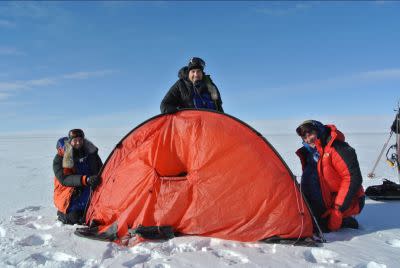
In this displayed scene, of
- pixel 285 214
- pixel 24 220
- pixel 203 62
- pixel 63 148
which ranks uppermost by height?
pixel 203 62

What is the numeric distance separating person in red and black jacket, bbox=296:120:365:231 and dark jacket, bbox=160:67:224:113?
1.26 m

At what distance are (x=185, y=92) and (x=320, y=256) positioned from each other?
8.80 ft

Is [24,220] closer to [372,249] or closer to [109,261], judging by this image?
[109,261]

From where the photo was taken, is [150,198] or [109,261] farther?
[150,198]

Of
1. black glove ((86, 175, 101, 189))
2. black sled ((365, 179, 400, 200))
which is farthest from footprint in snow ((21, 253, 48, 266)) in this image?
black sled ((365, 179, 400, 200))

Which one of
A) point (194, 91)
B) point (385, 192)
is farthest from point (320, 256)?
point (385, 192)

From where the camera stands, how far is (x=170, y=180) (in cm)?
488

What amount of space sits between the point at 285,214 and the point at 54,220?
325 centimetres

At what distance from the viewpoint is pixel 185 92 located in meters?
5.50

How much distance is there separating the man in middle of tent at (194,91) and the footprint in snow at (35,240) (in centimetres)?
219

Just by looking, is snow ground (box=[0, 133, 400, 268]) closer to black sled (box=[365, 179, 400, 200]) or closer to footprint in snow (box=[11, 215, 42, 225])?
A: footprint in snow (box=[11, 215, 42, 225])

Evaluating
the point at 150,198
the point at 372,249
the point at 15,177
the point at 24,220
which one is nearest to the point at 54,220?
the point at 24,220

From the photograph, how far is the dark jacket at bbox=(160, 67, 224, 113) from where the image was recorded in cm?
551

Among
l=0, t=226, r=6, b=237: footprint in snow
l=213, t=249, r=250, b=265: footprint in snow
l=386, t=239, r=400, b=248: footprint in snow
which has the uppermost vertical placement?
l=386, t=239, r=400, b=248: footprint in snow
